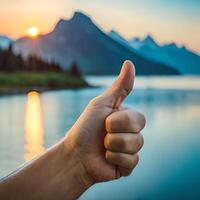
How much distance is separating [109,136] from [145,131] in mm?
2089

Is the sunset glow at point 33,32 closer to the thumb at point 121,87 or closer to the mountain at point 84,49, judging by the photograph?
the mountain at point 84,49

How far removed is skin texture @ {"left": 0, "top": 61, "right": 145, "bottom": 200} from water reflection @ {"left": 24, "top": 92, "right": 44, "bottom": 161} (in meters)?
1.40

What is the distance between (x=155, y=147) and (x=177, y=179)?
230mm

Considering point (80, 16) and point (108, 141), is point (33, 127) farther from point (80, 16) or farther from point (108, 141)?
point (108, 141)

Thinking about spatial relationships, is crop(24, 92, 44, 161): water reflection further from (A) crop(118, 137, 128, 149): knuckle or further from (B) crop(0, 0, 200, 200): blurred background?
(A) crop(118, 137, 128, 149): knuckle

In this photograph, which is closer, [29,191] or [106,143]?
[106,143]

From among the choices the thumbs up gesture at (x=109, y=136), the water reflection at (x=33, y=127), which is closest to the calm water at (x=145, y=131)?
the water reflection at (x=33, y=127)

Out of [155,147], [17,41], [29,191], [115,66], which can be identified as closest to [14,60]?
[17,41]

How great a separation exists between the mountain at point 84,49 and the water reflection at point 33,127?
287 mm

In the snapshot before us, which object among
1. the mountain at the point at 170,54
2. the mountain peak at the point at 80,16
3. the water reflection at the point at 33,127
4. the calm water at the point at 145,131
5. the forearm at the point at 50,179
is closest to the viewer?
the forearm at the point at 50,179

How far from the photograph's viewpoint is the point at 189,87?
294cm

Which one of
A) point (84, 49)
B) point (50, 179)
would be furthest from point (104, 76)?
point (50, 179)

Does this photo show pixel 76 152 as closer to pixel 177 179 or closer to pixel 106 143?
pixel 106 143

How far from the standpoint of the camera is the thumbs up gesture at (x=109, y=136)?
655 mm
